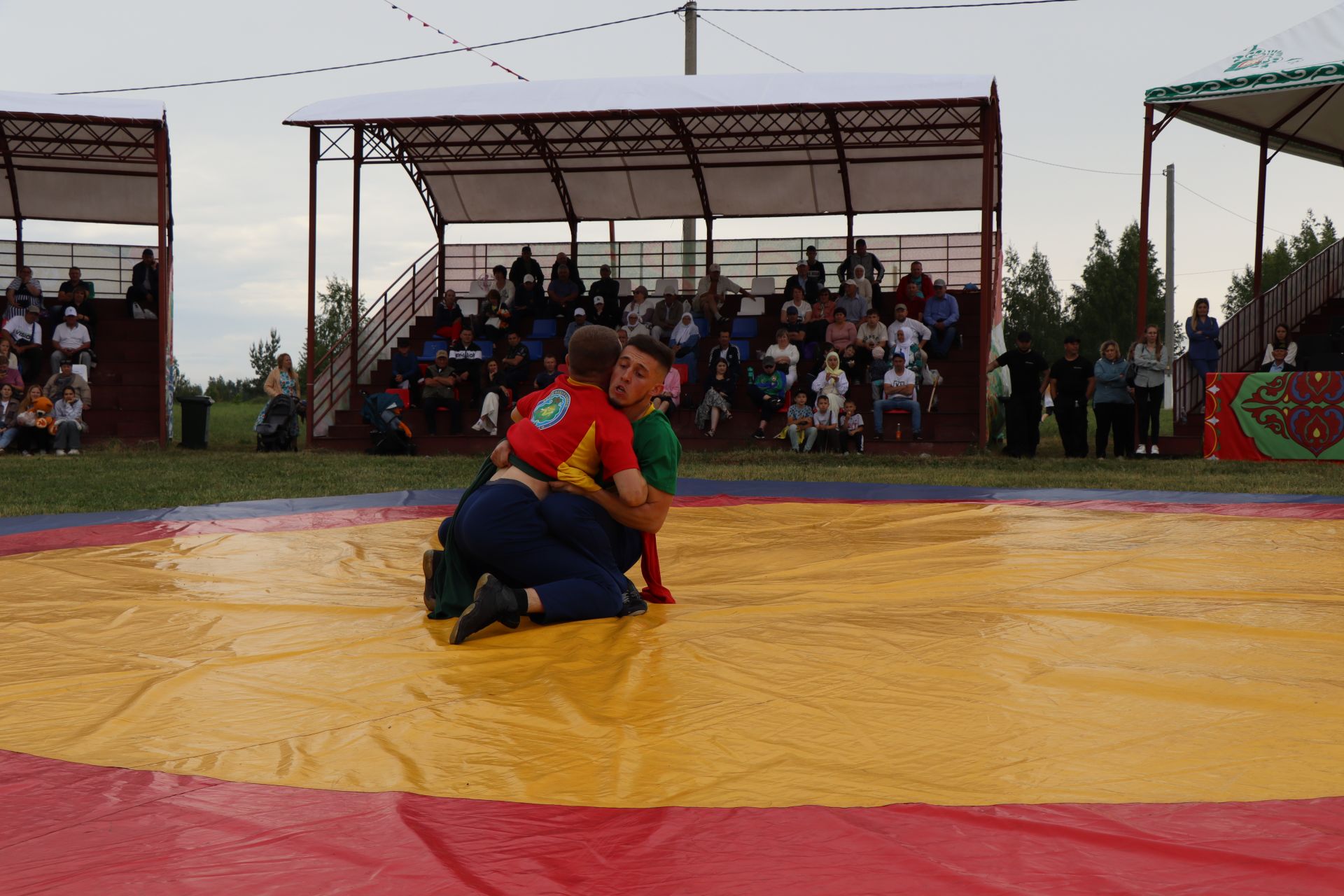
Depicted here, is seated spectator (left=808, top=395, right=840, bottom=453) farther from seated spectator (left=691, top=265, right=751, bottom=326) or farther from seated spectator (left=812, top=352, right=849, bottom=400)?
seated spectator (left=691, top=265, right=751, bottom=326)

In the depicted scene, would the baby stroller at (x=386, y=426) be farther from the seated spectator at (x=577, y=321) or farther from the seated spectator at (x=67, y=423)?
the seated spectator at (x=67, y=423)

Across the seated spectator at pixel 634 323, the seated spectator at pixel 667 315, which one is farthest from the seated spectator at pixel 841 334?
the seated spectator at pixel 634 323

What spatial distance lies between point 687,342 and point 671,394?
4.01 feet

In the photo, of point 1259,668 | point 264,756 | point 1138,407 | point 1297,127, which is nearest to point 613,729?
point 264,756

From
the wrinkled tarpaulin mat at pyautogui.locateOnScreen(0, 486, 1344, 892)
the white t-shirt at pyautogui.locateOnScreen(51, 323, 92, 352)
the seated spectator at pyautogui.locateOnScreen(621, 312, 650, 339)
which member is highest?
the seated spectator at pyautogui.locateOnScreen(621, 312, 650, 339)

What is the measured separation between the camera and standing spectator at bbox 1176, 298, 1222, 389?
12719 mm

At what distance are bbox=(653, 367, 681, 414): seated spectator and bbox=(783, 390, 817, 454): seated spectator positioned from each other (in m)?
1.37

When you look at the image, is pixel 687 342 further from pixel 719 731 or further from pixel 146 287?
pixel 719 731

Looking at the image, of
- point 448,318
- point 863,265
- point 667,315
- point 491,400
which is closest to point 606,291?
point 667,315

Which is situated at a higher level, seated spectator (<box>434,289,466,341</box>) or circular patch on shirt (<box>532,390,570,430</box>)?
seated spectator (<box>434,289,466,341</box>)

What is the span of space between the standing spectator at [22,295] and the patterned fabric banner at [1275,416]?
14.3 m

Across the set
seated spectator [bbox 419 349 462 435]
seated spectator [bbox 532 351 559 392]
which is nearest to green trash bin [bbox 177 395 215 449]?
seated spectator [bbox 419 349 462 435]

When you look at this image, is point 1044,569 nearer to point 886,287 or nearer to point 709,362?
point 709,362

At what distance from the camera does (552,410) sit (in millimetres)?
3822
